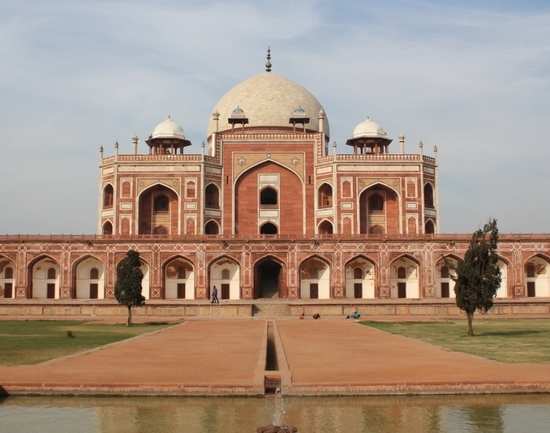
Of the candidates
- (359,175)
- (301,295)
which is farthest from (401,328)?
(359,175)

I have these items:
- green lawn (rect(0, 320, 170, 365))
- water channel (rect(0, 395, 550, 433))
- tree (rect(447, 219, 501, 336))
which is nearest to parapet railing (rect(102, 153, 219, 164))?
green lawn (rect(0, 320, 170, 365))

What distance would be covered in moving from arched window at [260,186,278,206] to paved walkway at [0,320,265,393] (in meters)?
25.7

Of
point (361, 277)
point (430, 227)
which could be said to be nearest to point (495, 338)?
point (361, 277)

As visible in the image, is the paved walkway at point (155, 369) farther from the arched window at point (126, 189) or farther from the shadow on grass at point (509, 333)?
the arched window at point (126, 189)

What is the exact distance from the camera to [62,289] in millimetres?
34188

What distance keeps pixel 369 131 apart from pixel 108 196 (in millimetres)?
16120

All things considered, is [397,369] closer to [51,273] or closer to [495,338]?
[495,338]

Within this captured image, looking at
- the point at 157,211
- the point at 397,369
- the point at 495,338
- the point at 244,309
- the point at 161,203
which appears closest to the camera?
the point at 397,369

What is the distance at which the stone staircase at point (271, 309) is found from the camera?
29.2 m

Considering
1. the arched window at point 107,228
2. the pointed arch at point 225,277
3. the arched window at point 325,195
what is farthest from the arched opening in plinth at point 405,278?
the arched window at point 107,228

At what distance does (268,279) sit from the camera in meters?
37.2

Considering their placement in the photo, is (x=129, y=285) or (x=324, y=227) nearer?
(x=129, y=285)

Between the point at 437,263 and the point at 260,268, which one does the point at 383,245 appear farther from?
the point at 260,268

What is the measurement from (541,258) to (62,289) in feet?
78.9
